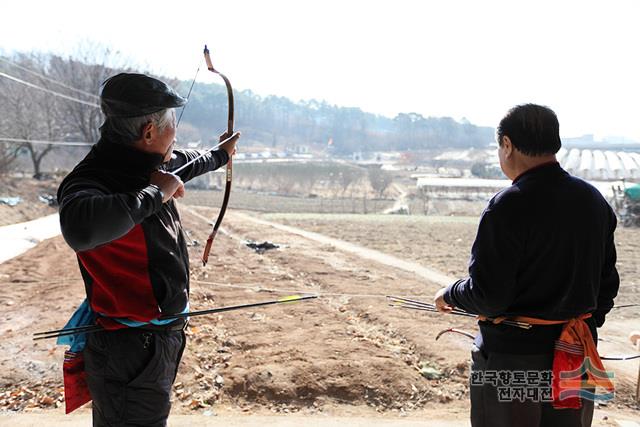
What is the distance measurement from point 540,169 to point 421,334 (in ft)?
16.7

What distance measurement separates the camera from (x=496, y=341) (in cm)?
216

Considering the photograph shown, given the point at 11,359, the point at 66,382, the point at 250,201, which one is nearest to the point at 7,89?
the point at 250,201

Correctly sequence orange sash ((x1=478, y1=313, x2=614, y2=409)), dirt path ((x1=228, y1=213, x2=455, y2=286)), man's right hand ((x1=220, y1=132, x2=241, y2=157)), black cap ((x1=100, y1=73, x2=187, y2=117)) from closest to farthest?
black cap ((x1=100, y1=73, x2=187, y2=117)) → orange sash ((x1=478, y1=313, x2=614, y2=409)) → man's right hand ((x1=220, y1=132, x2=241, y2=157)) → dirt path ((x1=228, y1=213, x2=455, y2=286))

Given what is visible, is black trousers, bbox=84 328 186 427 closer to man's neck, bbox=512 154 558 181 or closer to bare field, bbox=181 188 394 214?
man's neck, bbox=512 154 558 181

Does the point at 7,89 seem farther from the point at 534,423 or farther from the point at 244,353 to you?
the point at 534,423

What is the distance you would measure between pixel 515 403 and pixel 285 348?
13.5ft

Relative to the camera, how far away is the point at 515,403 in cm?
209

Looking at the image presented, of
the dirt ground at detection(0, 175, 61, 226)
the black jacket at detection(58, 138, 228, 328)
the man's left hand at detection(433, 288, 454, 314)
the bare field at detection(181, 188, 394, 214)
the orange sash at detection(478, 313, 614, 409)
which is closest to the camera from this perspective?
the black jacket at detection(58, 138, 228, 328)

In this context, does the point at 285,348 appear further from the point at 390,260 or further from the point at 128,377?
the point at 390,260

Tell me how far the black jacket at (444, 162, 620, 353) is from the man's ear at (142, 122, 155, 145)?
1273 mm

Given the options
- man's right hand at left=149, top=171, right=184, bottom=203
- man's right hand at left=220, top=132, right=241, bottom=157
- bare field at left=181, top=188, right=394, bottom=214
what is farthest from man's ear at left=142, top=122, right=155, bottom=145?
bare field at left=181, top=188, right=394, bottom=214

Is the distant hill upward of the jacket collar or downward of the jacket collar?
upward

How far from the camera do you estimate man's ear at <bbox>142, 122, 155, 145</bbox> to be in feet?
6.50

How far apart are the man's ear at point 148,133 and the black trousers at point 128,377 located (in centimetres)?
69
